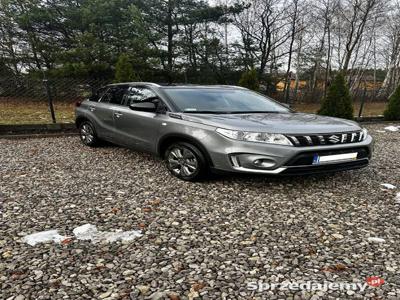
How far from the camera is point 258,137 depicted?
351 centimetres

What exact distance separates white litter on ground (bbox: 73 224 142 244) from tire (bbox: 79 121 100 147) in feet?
11.2

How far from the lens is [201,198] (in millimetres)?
3588

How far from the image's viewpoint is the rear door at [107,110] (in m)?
5.35

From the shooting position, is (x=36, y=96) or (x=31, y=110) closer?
(x=36, y=96)

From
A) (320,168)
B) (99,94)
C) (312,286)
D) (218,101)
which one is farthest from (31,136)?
(312,286)

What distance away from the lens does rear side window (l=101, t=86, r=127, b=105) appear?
211 inches

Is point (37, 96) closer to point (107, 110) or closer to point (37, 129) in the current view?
point (37, 129)

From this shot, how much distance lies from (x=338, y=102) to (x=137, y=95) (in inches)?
310

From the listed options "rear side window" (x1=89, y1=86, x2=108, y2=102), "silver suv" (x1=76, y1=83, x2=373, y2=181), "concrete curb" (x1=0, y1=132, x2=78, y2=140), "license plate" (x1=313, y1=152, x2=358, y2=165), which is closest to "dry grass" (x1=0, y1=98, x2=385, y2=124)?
"concrete curb" (x1=0, y1=132, x2=78, y2=140)

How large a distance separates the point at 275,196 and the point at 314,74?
25.9 metres

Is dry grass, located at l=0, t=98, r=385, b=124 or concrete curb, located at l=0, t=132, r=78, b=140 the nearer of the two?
concrete curb, located at l=0, t=132, r=78, b=140

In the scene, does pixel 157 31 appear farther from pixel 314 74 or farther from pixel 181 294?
pixel 181 294

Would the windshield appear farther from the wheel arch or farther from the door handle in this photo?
the door handle

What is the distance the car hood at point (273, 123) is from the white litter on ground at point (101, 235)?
1639mm
